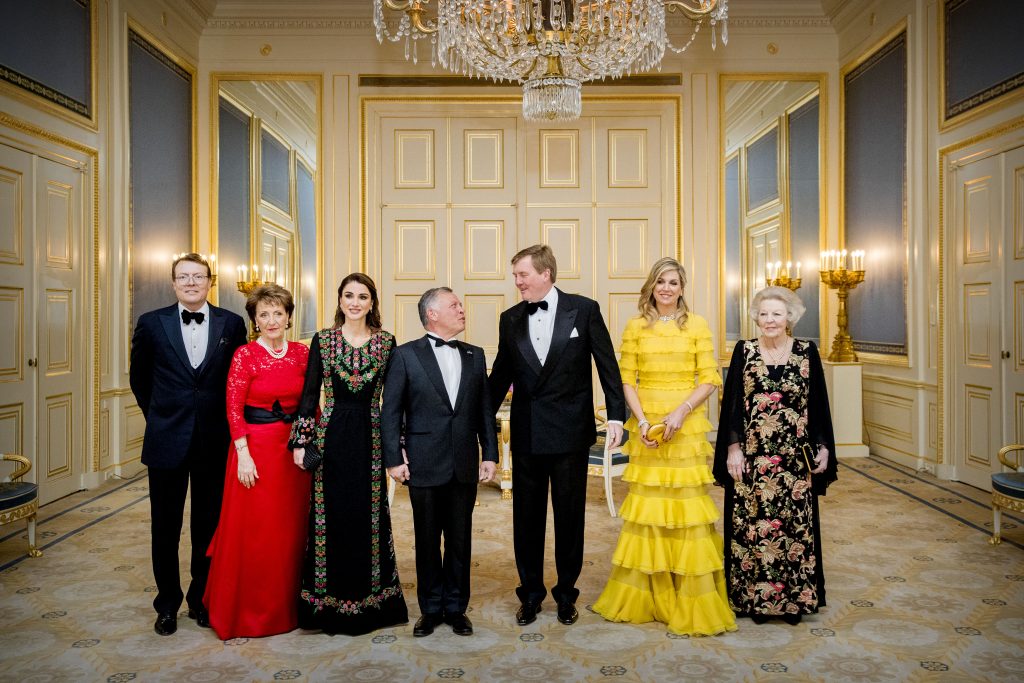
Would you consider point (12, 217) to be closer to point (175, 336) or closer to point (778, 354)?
point (175, 336)

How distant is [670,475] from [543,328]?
0.79 m

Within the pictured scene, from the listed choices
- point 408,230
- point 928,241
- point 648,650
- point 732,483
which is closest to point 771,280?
point 928,241

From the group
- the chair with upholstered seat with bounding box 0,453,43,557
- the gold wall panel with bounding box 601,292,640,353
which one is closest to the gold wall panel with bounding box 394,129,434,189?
the gold wall panel with bounding box 601,292,640,353

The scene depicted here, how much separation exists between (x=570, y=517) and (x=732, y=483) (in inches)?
27.3

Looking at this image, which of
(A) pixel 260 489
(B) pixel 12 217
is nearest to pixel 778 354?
(A) pixel 260 489

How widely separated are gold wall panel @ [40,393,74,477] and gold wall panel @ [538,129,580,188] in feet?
15.3

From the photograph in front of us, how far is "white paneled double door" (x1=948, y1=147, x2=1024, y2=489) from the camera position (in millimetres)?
5512

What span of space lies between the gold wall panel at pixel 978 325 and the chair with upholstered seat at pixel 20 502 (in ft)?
20.7

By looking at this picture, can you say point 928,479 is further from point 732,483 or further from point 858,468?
point 732,483

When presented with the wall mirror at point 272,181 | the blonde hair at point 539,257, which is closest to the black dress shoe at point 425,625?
the blonde hair at point 539,257

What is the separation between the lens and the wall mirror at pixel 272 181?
778 centimetres

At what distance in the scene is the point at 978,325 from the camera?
5902 millimetres

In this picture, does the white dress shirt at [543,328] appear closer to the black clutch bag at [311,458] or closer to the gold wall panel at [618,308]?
the black clutch bag at [311,458]

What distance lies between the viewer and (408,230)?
312 inches
